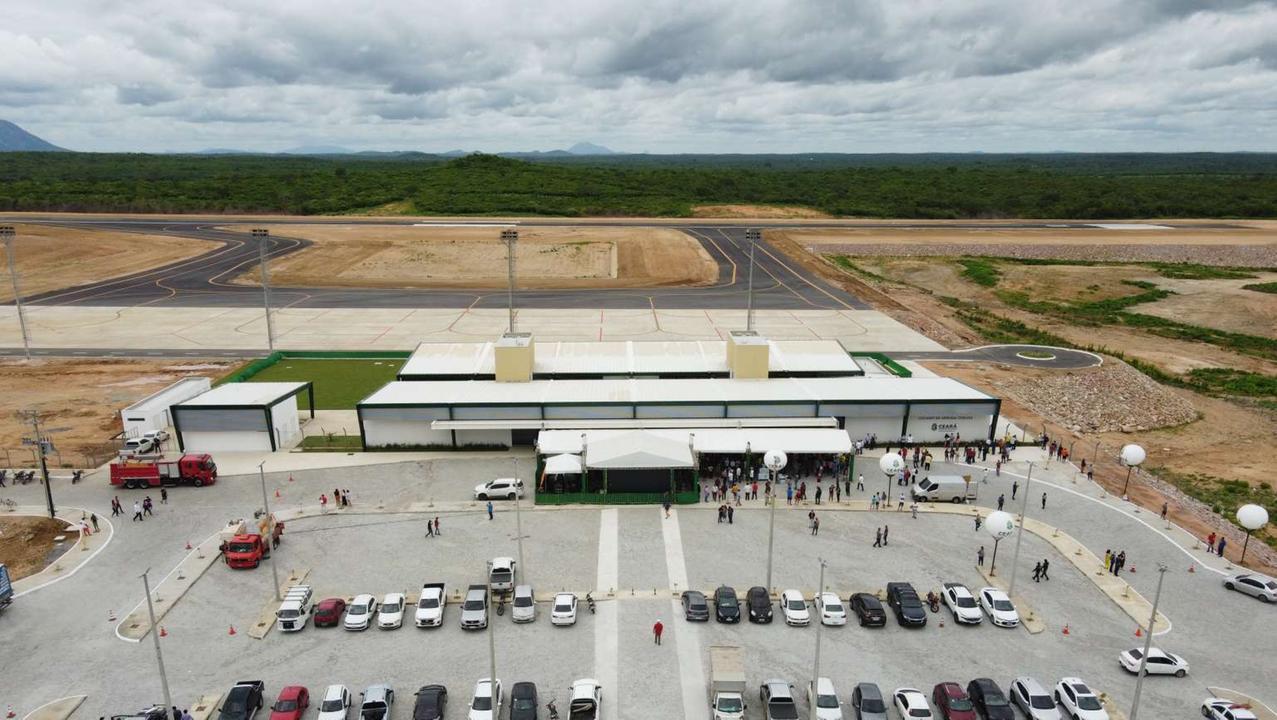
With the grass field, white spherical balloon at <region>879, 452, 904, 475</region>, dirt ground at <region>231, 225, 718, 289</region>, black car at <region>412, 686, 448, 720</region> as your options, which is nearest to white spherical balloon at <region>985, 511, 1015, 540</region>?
white spherical balloon at <region>879, 452, 904, 475</region>

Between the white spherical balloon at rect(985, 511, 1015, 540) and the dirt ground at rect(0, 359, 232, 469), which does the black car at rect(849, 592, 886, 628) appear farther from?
the dirt ground at rect(0, 359, 232, 469)

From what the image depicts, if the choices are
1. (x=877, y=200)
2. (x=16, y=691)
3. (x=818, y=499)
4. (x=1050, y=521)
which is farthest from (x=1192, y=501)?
(x=877, y=200)

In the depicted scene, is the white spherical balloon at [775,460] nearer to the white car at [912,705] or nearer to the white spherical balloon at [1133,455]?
the white car at [912,705]

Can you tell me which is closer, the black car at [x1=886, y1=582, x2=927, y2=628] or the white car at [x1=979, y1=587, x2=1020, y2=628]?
the black car at [x1=886, y1=582, x2=927, y2=628]

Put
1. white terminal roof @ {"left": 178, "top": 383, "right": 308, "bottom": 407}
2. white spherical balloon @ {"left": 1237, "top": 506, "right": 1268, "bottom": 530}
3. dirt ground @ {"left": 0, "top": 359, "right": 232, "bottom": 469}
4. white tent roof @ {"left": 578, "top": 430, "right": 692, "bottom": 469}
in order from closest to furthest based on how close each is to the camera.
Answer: white spherical balloon @ {"left": 1237, "top": 506, "right": 1268, "bottom": 530}
white tent roof @ {"left": 578, "top": 430, "right": 692, "bottom": 469}
white terminal roof @ {"left": 178, "top": 383, "right": 308, "bottom": 407}
dirt ground @ {"left": 0, "top": 359, "right": 232, "bottom": 469}

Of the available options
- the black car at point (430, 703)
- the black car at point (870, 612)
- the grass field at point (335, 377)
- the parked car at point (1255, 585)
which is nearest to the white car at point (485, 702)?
the black car at point (430, 703)

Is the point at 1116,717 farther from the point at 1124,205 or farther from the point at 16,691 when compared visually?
the point at 1124,205

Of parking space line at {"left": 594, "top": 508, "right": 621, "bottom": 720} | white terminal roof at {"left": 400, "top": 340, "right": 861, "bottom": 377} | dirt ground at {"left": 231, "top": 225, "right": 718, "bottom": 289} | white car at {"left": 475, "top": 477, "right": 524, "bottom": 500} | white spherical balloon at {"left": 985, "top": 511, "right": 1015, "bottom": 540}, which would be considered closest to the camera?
parking space line at {"left": 594, "top": 508, "right": 621, "bottom": 720}
